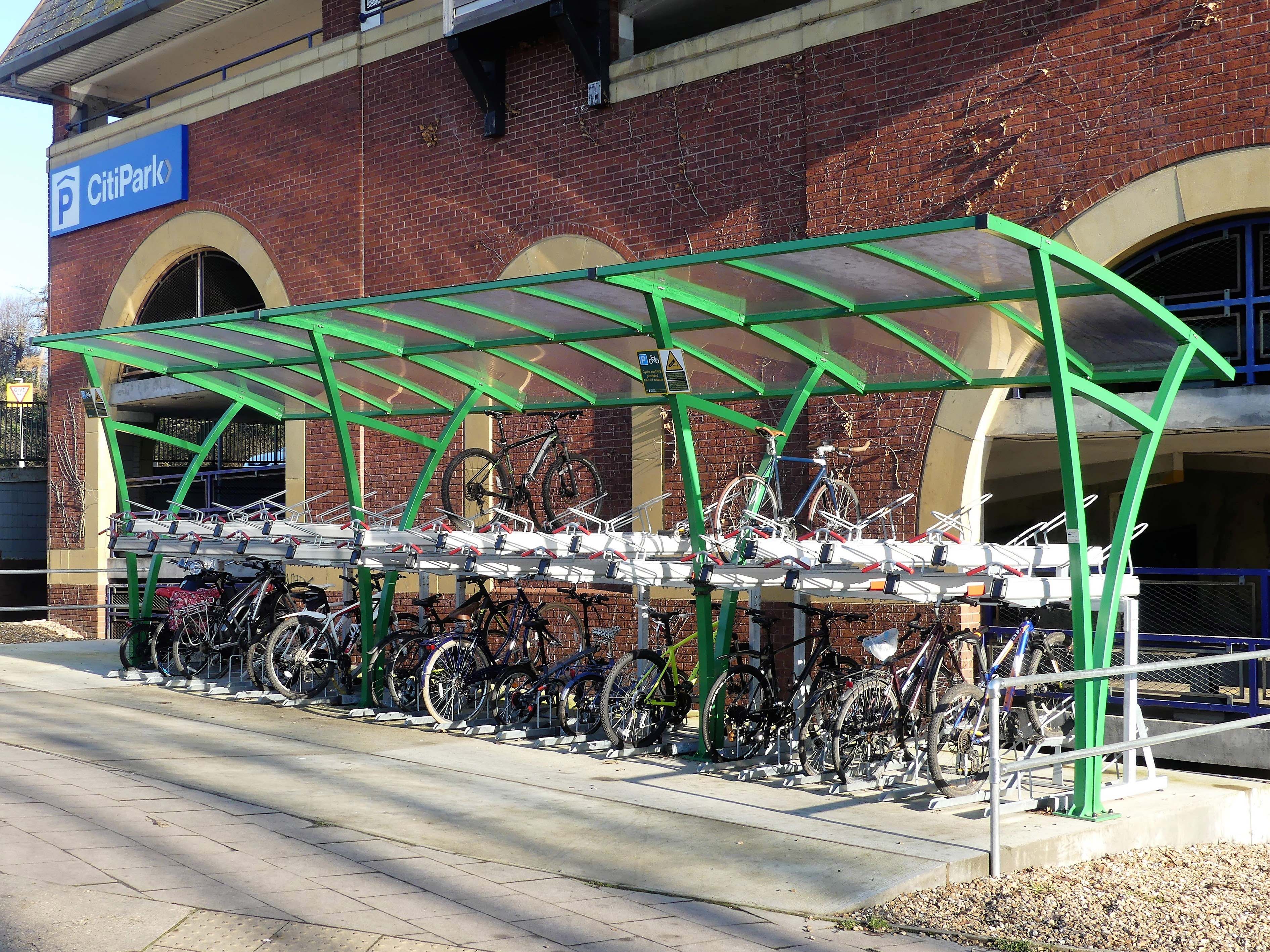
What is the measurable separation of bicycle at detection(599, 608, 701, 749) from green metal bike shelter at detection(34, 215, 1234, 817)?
0.42m

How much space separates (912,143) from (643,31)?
6.34 metres

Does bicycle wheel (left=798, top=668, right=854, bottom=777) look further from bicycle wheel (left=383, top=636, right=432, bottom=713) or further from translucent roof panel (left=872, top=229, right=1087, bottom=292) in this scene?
bicycle wheel (left=383, top=636, right=432, bottom=713)

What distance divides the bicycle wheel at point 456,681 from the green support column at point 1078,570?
15.3 ft

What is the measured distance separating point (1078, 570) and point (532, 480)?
672 centimetres

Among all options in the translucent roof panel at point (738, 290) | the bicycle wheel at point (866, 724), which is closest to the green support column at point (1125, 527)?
the bicycle wheel at point (866, 724)

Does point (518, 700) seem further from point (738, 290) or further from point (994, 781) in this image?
point (994, 781)

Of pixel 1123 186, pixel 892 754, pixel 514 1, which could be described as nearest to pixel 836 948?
pixel 892 754

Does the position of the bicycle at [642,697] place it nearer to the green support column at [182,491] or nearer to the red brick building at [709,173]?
the red brick building at [709,173]

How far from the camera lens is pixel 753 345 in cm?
956

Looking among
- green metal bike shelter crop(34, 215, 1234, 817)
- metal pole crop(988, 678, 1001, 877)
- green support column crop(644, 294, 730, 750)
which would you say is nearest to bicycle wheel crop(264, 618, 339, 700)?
green metal bike shelter crop(34, 215, 1234, 817)

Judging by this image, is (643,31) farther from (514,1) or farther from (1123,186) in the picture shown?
(1123,186)

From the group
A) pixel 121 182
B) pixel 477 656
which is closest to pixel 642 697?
pixel 477 656

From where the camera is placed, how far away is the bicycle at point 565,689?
9516mm

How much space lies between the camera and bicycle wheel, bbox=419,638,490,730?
10.2 metres
